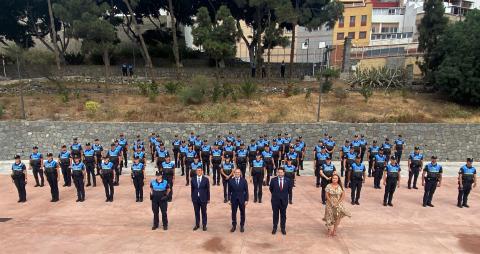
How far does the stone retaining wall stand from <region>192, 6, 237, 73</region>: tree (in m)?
7.06

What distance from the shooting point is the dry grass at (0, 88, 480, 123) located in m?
19.7

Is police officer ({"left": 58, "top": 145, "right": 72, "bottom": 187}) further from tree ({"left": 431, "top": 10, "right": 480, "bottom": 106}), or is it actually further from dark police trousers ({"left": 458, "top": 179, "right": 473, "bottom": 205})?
tree ({"left": 431, "top": 10, "right": 480, "bottom": 106})

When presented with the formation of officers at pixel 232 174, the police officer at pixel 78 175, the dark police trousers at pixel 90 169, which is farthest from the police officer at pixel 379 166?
the dark police trousers at pixel 90 169

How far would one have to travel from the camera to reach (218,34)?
2345cm

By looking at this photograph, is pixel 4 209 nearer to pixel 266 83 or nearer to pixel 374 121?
pixel 374 121

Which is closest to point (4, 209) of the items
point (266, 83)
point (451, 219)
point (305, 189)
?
point (305, 189)

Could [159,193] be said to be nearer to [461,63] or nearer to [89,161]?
[89,161]

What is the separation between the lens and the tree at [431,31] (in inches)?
977

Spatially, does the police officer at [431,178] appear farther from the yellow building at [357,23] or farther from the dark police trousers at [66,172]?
the yellow building at [357,23]

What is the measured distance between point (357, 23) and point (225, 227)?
47.8 meters

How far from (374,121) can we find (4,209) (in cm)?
1662

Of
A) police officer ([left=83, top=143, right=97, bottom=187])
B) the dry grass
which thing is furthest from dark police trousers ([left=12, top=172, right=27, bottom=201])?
the dry grass

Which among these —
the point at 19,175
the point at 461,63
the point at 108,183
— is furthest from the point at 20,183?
the point at 461,63

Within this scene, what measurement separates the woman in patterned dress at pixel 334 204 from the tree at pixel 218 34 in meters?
16.4
